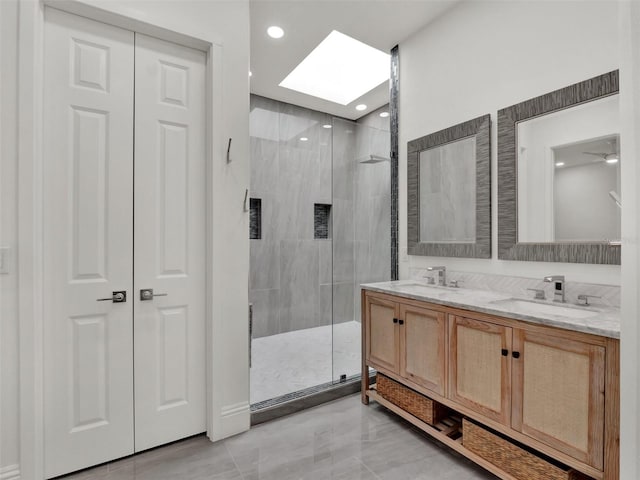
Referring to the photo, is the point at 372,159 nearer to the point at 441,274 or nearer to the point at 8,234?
the point at 441,274

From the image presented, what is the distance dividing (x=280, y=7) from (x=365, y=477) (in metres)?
3.05

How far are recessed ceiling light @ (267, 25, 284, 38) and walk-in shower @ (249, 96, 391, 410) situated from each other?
0.61 metres

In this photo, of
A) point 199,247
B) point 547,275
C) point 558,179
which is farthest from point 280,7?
point 547,275

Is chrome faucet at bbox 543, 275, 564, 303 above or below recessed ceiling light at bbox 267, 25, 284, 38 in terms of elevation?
below

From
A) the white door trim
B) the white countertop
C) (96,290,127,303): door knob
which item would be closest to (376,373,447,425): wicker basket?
the white countertop

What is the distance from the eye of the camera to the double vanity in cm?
134

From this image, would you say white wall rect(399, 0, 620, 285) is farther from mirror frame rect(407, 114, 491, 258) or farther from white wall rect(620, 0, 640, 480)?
white wall rect(620, 0, 640, 480)

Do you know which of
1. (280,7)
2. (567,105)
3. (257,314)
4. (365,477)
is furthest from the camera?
(257,314)

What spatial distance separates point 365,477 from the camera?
5.76 feet

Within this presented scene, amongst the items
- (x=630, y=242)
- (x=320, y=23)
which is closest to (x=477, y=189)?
(x=320, y=23)

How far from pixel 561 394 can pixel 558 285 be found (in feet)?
2.11

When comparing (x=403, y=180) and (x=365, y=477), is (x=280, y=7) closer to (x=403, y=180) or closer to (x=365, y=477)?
(x=403, y=180)

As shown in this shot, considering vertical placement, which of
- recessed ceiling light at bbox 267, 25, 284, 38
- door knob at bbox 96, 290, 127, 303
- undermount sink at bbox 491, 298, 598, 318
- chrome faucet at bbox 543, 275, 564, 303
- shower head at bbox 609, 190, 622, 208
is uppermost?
recessed ceiling light at bbox 267, 25, 284, 38

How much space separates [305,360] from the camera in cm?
306
